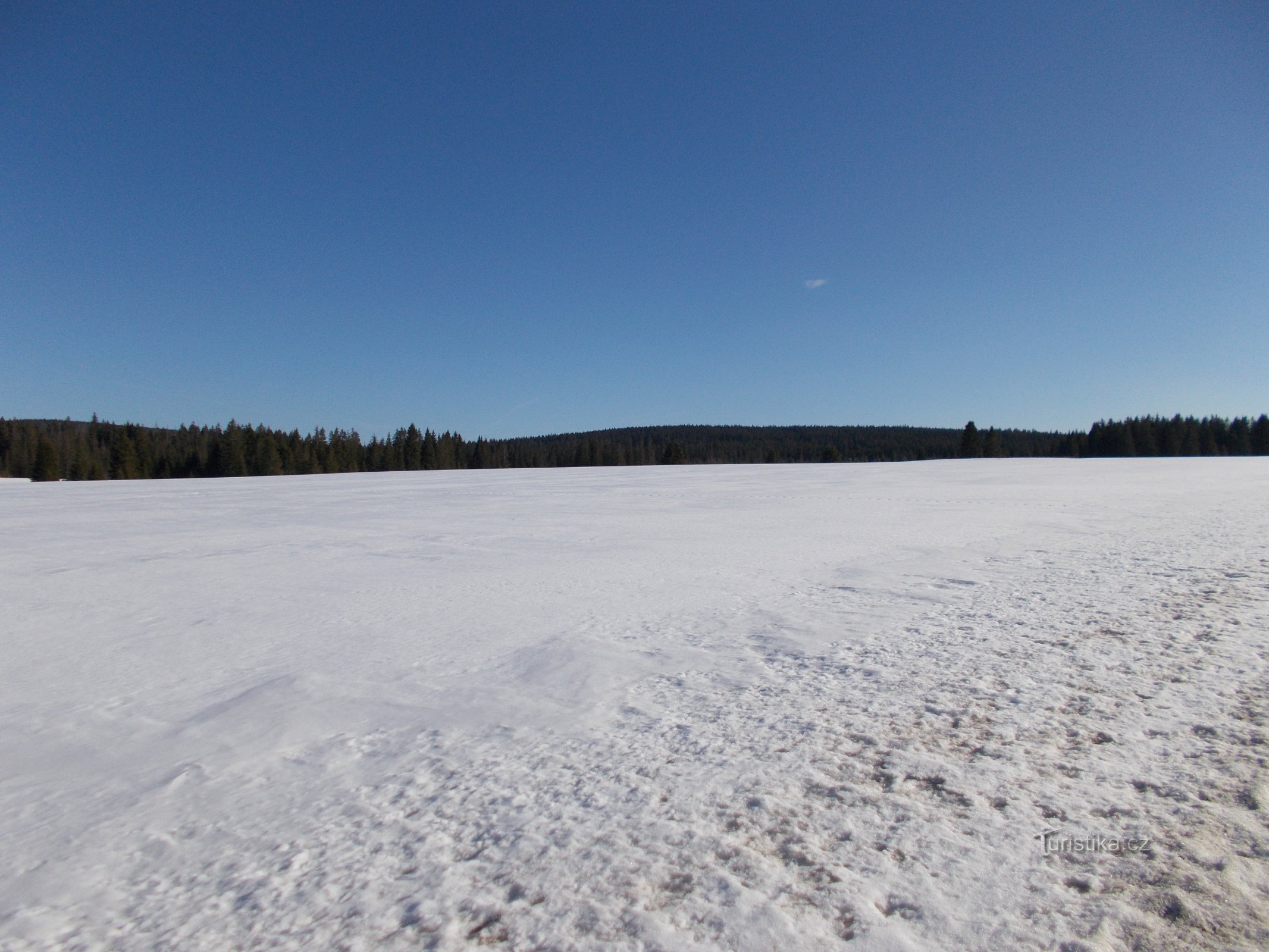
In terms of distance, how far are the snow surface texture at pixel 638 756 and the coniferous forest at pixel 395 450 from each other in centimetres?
5493

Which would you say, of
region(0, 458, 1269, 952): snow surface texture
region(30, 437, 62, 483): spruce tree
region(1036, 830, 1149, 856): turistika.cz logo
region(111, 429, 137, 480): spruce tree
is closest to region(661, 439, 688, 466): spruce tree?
region(111, 429, 137, 480): spruce tree

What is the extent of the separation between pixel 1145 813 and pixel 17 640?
708 centimetres

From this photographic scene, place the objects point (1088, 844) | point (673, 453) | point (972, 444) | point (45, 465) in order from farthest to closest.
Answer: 1. point (673, 453)
2. point (972, 444)
3. point (45, 465)
4. point (1088, 844)

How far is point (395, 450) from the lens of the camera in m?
84.3

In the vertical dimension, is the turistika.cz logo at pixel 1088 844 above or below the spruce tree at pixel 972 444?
below

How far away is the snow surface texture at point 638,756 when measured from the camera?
6.63 feet

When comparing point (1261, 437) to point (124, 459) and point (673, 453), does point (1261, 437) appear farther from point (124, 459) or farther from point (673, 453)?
point (124, 459)

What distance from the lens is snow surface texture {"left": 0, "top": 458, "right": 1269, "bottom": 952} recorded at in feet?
6.63

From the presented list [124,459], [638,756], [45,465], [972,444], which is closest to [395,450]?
[124,459]

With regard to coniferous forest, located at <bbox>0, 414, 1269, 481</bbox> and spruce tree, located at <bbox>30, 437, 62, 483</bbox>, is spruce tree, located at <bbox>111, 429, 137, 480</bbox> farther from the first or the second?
spruce tree, located at <bbox>30, 437, 62, 483</bbox>

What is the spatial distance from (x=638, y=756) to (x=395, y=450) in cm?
8743

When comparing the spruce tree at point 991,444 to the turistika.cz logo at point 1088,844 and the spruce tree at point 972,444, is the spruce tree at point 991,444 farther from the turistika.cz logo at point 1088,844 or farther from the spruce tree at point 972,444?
the turistika.cz logo at point 1088,844

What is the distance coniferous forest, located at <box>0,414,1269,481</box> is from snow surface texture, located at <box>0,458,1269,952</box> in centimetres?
5493

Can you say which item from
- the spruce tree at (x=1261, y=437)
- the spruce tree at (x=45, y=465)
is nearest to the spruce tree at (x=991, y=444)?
the spruce tree at (x=1261, y=437)
